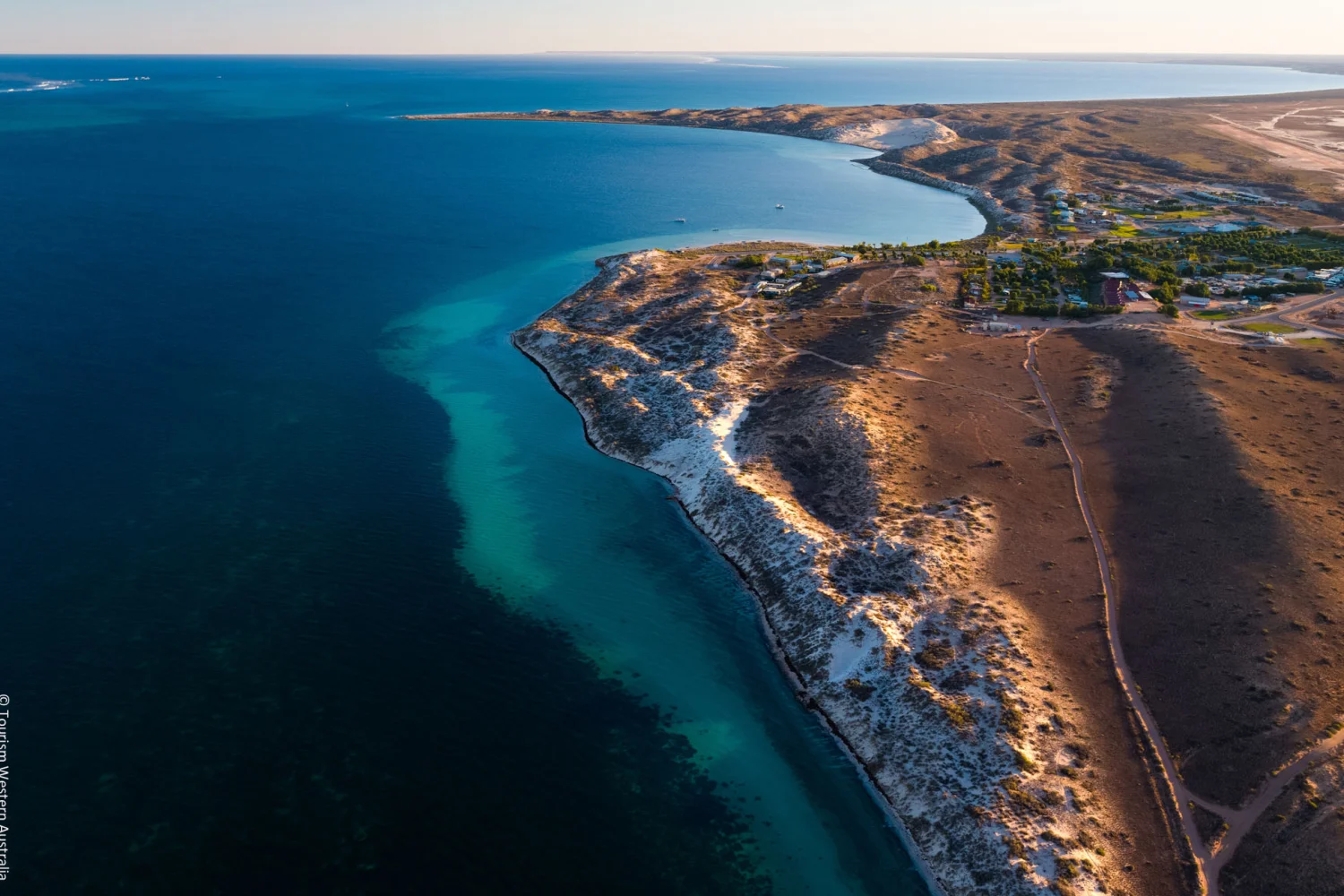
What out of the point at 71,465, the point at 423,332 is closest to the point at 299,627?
the point at 71,465

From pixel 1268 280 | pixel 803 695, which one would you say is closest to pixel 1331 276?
pixel 1268 280

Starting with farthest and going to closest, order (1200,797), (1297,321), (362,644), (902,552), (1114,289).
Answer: (1114,289) → (1297,321) → (902,552) → (362,644) → (1200,797)

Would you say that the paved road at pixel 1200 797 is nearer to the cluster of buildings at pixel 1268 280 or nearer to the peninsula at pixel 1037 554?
the peninsula at pixel 1037 554

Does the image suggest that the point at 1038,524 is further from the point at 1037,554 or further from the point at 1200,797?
the point at 1200,797

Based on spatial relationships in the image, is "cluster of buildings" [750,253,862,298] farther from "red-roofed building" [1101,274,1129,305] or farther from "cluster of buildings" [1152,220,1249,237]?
"cluster of buildings" [1152,220,1249,237]

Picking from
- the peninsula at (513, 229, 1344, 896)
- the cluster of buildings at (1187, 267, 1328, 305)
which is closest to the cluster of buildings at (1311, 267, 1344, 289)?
the cluster of buildings at (1187, 267, 1328, 305)

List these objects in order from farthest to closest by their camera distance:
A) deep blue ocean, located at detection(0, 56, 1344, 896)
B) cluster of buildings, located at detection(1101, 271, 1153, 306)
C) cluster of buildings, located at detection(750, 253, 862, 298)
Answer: cluster of buildings, located at detection(750, 253, 862, 298), cluster of buildings, located at detection(1101, 271, 1153, 306), deep blue ocean, located at detection(0, 56, 1344, 896)
